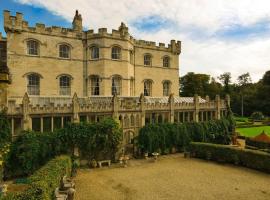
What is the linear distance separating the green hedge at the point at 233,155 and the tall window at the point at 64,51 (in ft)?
63.2

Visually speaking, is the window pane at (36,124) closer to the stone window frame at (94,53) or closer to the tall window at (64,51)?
the tall window at (64,51)

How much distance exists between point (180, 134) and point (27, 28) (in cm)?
2211

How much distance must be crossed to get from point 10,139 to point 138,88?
18269 millimetres

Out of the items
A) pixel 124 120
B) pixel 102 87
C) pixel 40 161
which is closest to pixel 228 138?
pixel 124 120

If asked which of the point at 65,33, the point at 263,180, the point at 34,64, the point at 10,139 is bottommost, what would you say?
the point at 263,180

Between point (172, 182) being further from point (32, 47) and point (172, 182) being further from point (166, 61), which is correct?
point (166, 61)

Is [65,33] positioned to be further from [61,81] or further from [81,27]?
[61,81]

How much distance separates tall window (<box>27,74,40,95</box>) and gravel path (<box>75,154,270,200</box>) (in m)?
12.2

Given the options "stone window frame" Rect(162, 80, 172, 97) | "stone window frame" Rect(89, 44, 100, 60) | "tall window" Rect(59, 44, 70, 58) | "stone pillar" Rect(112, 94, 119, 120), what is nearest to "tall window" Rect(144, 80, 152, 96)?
"stone window frame" Rect(162, 80, 172, 97)

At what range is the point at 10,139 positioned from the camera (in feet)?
61.9

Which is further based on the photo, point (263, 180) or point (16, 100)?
point (16, 100)

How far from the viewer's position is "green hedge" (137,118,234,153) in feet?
80.0

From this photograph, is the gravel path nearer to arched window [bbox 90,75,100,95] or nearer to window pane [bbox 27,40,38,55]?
arched window [bbox 90,75,100,95]

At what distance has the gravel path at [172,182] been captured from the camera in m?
14.1
